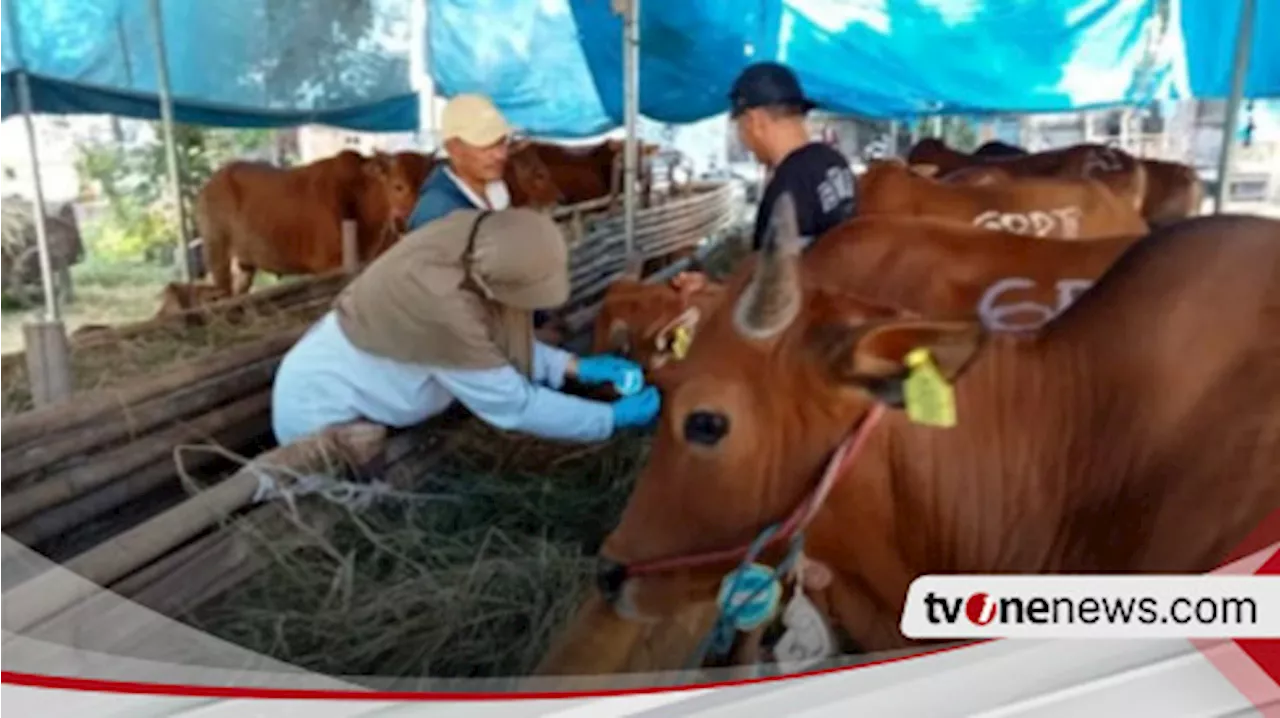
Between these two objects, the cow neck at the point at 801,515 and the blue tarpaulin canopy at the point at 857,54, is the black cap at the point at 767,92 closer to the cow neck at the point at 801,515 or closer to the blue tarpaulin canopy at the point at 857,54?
the blue tarpaulin canopy at the point at 857,54

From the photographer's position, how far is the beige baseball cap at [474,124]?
1.79 metres

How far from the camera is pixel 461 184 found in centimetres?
182

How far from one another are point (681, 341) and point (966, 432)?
45 cm

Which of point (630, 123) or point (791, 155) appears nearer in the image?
point (791, 155)

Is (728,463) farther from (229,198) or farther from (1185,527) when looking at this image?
(229,198)

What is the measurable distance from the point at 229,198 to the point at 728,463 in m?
2.01

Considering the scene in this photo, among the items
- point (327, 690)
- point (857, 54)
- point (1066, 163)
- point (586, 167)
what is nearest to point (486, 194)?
point (327, 690)

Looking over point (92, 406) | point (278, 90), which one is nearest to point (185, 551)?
point (92, 406)

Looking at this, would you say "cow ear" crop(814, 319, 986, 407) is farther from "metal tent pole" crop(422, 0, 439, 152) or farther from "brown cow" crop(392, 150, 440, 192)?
"brown cow" crop(392, 150, 440, 192)

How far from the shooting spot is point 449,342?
5.76 feet

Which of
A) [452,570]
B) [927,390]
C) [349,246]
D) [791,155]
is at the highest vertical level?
[791,155]

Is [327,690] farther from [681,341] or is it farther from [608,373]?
[608,373]

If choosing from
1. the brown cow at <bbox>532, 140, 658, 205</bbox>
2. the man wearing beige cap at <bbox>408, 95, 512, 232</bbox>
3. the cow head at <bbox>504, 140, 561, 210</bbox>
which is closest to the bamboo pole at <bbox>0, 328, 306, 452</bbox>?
the man wearing beige cap at <bbox>408, 95, 512, 232</bbox>

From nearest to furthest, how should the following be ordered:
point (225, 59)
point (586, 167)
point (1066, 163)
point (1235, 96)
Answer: point (1235, 96), point (225, 59), point (1066, 163), point (586, 167)
